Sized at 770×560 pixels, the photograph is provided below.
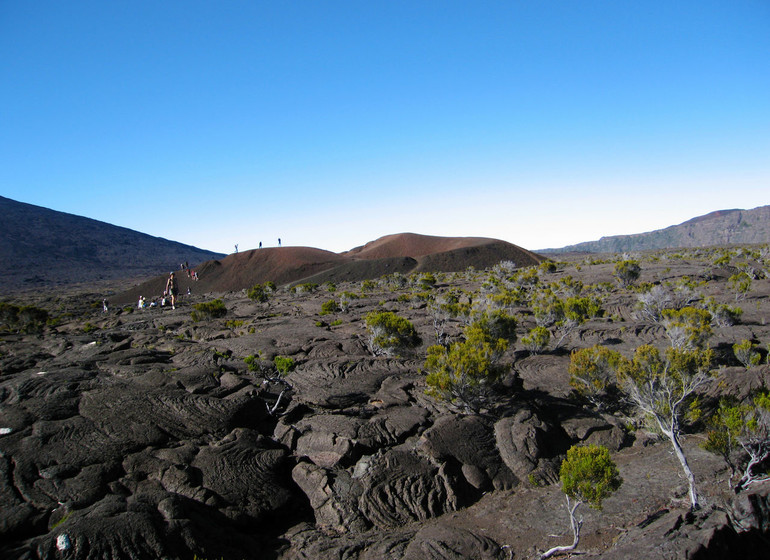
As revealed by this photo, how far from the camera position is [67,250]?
151 metres

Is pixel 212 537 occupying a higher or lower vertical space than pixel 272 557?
higher

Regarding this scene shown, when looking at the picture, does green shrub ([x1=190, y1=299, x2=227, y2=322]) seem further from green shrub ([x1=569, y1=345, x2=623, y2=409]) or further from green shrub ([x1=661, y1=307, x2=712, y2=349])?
green shrub ([x1=661, y1=307, x2=712, y2=349])

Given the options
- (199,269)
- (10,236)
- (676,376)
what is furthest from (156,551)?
(10,236)

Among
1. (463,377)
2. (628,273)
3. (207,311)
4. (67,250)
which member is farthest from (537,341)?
(67,250)

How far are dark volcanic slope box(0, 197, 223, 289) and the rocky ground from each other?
12569 cm

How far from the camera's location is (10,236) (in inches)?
5714

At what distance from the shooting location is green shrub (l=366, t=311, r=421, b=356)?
64.1 ft

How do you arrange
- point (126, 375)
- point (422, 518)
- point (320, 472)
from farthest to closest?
point (126, 375) < point (320, 472) < point (422, 518)

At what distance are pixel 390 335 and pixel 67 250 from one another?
6907 inches

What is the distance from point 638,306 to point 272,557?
25713 mm

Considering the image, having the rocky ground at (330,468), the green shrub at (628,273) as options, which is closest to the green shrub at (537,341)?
the rocky ground at (330,468)

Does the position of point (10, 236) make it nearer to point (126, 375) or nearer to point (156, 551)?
point (126, 375)

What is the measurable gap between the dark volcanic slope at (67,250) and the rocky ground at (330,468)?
125694mm

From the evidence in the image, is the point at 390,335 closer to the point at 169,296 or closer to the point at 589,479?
the point at 589,479
